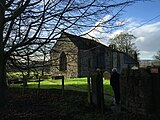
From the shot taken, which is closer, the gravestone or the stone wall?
the stone wall

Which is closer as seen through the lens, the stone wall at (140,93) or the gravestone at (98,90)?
the stone wall at (140,93)

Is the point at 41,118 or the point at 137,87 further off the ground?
the point at 137,87

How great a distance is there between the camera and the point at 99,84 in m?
12.1

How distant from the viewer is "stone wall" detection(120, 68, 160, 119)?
9.92 m

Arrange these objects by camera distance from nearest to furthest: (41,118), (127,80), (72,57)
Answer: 1. (41,118)
2. (127,80)
3. (72,57)

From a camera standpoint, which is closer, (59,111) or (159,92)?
(159,92)

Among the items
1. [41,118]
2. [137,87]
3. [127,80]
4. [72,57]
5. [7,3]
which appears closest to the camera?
[41,118]

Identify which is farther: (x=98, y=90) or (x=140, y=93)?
(x=98, y=90)

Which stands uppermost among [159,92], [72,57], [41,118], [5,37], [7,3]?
[7,3]

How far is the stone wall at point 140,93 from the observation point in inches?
391

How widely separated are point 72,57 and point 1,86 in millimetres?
3374

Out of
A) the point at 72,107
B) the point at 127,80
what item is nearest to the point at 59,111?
the point at 72,107

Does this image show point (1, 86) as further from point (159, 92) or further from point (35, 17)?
point (159, 92)

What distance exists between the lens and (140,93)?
10.3m
